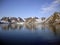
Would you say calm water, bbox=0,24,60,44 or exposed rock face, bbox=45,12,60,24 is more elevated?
exposed rock face, bbox=45,12,60,24

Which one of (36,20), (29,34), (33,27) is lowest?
(29,34)

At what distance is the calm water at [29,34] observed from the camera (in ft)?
6.64

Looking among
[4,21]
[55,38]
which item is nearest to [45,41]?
[55,38]

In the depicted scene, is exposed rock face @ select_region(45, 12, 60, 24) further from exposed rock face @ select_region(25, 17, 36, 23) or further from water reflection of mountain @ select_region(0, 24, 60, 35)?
exposed rock face @ select_region(25, 17, 36, 23)

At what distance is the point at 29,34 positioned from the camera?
2.07 metres

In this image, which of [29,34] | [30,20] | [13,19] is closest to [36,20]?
[30,20]

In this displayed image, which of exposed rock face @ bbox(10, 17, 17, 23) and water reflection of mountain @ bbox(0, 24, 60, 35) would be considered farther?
exposed rock face @ bbox(10, 17, 17, 23)

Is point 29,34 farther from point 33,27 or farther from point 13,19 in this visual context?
point 13,19

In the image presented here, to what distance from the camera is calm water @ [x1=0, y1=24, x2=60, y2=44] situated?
6.64 ft

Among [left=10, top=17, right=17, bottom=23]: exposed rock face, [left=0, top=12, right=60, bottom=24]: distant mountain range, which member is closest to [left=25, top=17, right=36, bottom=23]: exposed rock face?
[left=0, top=12, right=60, bottom=24]: distant mountain range

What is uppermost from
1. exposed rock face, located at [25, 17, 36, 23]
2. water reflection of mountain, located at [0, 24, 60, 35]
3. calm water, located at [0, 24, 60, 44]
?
exposed rock face, located at [25, 17, 36, 23]

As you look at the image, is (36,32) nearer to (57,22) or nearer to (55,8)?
(57,22)

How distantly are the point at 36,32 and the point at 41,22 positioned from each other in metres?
0.22

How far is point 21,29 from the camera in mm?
2119
